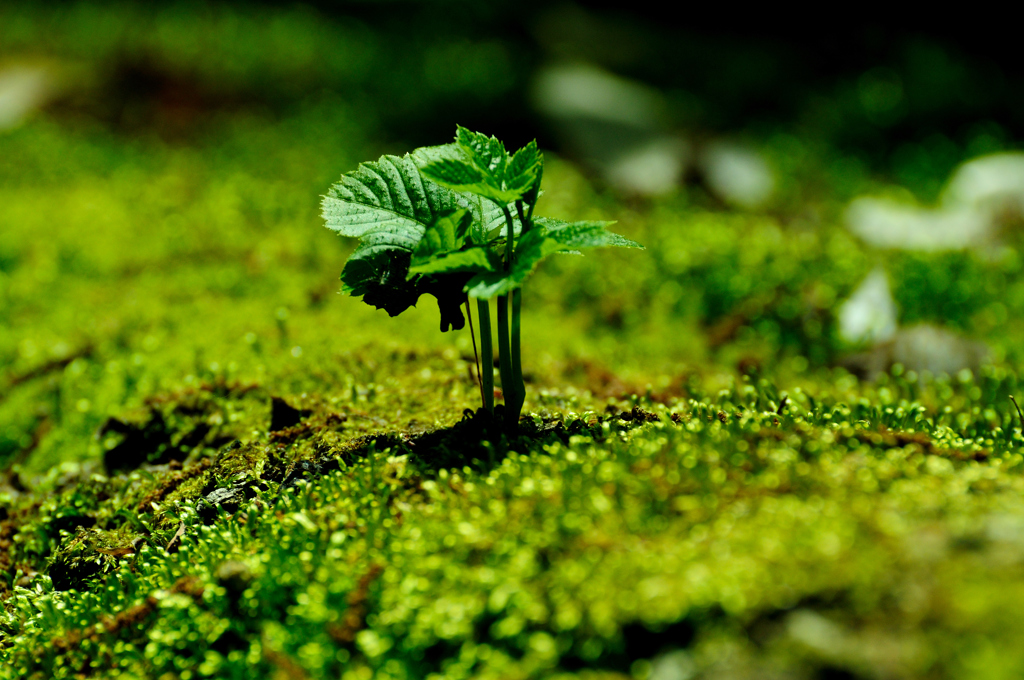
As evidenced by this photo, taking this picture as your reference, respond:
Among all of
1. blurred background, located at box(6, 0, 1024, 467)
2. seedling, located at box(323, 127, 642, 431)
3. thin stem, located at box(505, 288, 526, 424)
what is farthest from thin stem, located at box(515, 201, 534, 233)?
blurred background, located at box(6, 0, 1024, 467)

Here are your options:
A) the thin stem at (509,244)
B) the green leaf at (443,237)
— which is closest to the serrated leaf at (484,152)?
the thin stem at (509,244)

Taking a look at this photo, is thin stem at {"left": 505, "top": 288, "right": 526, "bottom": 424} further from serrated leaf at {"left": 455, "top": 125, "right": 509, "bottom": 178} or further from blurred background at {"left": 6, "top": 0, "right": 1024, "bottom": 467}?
blurred background at {"left": 6, "top": 0, "right": 1024, "bottom": 467}

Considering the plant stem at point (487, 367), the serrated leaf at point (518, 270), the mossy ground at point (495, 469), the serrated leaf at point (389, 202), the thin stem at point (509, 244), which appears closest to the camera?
the mossy ground at point (495, 469)

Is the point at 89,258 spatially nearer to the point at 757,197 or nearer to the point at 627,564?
the point at 627,564

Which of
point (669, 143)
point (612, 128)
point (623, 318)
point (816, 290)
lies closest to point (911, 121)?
point (669, 143)

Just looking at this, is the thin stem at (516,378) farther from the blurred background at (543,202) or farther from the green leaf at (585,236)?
the blurred background at (543,202)

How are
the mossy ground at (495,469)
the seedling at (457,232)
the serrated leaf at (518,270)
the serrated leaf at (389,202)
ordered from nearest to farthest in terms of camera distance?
the mossy ground at (495,469) → the serrated leaf at (518,270) → the seedling at (457,232) → the serrated leaf at (389,202)

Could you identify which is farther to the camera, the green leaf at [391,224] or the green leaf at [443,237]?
the green leaf at [391,224]
